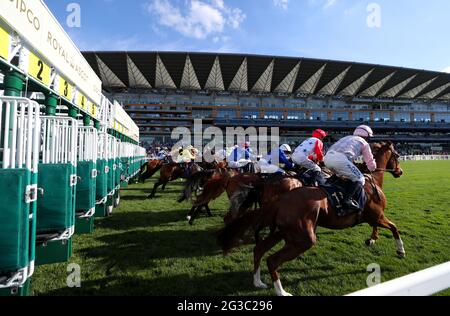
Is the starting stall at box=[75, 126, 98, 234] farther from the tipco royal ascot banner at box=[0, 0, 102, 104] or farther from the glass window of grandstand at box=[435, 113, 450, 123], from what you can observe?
the glass window of grandstand at box=[435, 113, 450, 123]

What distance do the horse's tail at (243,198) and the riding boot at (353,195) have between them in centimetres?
137

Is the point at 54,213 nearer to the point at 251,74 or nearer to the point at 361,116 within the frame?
the point at 251,74

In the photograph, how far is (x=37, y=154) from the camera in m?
2.43

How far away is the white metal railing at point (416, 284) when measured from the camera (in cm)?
165

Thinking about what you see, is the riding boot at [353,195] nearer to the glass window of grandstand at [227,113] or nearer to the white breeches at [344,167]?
the white breeches at [344,167]

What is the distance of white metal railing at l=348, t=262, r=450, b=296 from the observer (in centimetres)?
165

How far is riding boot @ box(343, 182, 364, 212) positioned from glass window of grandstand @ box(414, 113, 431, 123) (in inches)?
2942

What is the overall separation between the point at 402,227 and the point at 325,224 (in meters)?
3.13

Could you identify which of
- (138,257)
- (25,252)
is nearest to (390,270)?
(138,257)

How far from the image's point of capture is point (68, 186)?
3277mm

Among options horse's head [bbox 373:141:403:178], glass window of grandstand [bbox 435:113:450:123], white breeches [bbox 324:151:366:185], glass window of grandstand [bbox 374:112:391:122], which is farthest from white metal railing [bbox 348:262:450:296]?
glass window of grandstand [bbox 435:113:450:123]

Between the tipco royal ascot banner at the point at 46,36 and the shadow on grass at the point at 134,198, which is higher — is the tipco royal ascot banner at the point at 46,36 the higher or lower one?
the higher one

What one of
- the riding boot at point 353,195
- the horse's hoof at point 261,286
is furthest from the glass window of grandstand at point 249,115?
the horse's hoof at point 261,286

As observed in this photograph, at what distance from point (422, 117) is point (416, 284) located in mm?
78232
